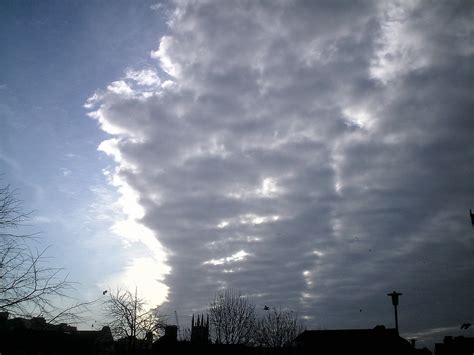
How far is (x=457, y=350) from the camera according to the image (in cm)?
3875

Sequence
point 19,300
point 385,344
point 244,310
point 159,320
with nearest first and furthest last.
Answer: point 19,300, point 159,320, point 385,344, point 244,310

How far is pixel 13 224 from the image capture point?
25.5 ft

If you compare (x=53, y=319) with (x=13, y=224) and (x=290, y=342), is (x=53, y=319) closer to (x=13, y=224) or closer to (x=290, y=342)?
(x=13, y=224)

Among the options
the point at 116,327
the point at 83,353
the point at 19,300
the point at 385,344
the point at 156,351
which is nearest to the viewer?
the point at 19,300

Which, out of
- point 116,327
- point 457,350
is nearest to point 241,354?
point 116,327

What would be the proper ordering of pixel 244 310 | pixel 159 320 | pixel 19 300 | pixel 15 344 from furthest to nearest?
pixel 244 310, pixel 159 320, pixel 15 344, pixel 19 300

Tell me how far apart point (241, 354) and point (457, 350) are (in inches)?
1061

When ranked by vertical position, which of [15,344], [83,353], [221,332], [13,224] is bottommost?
[83,353]

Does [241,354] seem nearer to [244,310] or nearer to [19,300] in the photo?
[244,310]

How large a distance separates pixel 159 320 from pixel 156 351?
24.4 ft

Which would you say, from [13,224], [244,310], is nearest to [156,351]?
[244,310]

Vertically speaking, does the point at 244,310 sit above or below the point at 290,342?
above

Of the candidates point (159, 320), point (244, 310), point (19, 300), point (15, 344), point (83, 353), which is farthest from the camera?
point (83, 353)

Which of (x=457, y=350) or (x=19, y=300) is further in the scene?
(x=457, y=350)
